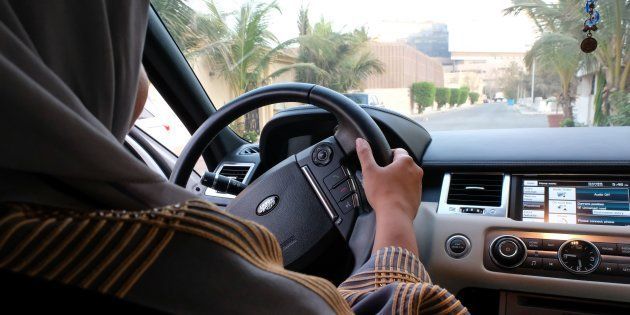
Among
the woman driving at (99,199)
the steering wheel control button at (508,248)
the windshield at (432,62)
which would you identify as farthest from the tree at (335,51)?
the woman driving at (99,199)

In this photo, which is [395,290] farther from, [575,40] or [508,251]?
[575,40]

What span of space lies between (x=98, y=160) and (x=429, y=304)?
612mm

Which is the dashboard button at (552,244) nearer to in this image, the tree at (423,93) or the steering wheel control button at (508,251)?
the steering wheel control button at (508,251)

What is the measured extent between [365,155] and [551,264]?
0.66 meters

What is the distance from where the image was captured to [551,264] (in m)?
1.43

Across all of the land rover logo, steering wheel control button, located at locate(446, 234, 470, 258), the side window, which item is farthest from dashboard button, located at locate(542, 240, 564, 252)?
the side window

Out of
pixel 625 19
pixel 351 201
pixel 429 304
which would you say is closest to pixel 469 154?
pixel 351 201

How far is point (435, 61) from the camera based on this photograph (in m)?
1.96

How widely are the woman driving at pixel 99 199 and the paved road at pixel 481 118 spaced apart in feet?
5.07

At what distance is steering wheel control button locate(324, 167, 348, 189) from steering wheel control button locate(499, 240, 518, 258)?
1.72 feet

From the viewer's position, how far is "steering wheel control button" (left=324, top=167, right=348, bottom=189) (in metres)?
1.43

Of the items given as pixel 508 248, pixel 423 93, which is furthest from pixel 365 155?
pixel 423 93

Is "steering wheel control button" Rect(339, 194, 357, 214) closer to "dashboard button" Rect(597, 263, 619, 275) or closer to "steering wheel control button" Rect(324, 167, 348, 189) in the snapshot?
"steering wheel control button" Rect(324, 167, 348, 189)

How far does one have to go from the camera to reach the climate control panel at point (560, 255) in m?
1.37
